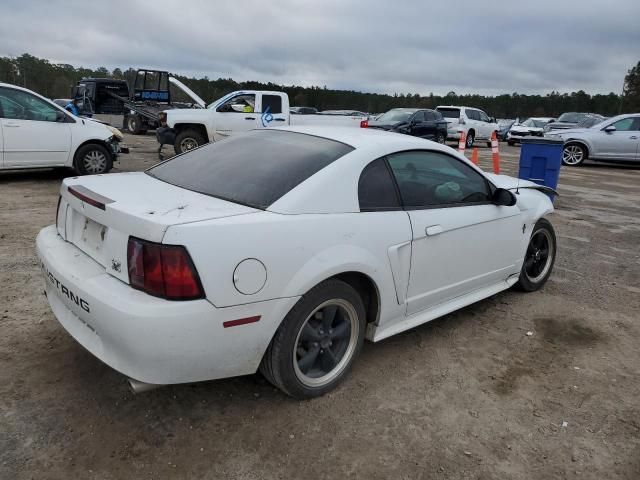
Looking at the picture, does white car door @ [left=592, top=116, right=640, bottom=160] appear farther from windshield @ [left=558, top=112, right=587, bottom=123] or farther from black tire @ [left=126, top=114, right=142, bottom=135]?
black tire @ [left=126, top=114, right=142, bottom=135]

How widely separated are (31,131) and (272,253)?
762 cm

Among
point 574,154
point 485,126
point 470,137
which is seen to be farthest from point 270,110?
point 485,126

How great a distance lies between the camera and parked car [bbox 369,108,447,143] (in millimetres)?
16812

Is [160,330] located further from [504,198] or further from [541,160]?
[541,160]

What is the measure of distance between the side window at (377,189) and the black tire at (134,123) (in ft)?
66.6

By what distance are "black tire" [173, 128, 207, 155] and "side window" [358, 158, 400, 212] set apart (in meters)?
10.5

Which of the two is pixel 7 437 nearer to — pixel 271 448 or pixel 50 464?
pixel 50 464

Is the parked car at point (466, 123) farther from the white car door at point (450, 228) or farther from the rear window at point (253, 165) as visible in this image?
the rear window at point (253, 165)

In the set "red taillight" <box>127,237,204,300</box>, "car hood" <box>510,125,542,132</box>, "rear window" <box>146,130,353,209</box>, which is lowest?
"red taillight" <box>127,237,204,300</box>

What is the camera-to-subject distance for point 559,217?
26.7 ft

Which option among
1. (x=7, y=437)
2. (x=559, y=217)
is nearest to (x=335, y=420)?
(x=7, y=437)

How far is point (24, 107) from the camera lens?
8.26m

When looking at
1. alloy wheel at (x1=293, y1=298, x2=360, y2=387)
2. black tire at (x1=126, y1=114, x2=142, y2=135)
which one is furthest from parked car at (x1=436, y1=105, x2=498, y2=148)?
alloy wheel at (x1=293, y1=298, x2=360, y2=387)

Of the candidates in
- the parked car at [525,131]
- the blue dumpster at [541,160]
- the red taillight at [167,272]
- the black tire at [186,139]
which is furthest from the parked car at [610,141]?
the red taillight at [167,272]
